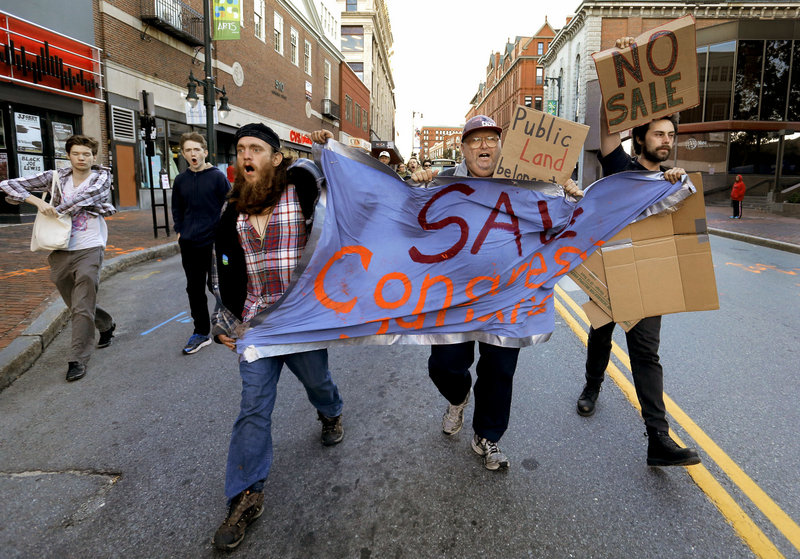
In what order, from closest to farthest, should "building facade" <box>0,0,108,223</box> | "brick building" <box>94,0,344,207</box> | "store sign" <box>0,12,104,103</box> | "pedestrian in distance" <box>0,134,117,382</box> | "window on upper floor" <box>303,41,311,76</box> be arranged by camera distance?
"pedestrian in distance" <box>0,134,117,382</box>, "store sign" <box>0,12,104,103</box>, "building facade" <box>0,0,108,223</box>, "brick building" <box>94,0,344,207</box>, "window on upper floor" <box>303,41,311,76</box>

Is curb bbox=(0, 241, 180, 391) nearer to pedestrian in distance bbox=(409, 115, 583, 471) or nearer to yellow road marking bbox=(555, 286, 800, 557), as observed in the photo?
pedestrian in distance bbox=(409, 115, 583, 471)

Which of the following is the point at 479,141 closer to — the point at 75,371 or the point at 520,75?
the point at 75,371

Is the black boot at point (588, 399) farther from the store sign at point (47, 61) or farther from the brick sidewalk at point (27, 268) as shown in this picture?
the store sign at point (47, 61)

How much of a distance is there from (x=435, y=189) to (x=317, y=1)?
128ft

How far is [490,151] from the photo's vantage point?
3.13m

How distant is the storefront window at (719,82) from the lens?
3269 centimetres

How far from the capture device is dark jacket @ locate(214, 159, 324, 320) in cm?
271

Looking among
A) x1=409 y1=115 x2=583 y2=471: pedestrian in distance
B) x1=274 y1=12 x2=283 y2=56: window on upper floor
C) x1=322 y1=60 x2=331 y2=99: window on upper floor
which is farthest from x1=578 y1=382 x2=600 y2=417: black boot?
x1=322 y1=60 x2=331 y2=99: window on upper floor

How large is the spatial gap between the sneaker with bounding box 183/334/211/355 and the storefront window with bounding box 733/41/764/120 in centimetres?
3740

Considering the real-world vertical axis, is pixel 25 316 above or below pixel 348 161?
below

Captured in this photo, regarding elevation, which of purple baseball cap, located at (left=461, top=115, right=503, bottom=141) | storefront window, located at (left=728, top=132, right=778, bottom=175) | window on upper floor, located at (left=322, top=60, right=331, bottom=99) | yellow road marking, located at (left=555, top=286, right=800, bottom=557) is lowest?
yellow road marking, located at (left=555, top=286, right=800, bottom=557)

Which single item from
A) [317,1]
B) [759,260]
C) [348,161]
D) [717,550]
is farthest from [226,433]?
[317,1]

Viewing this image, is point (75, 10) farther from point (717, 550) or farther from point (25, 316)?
point (717, 550)

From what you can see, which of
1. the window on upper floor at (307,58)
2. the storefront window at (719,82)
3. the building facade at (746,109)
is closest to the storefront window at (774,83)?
the building facade at (746,109)
